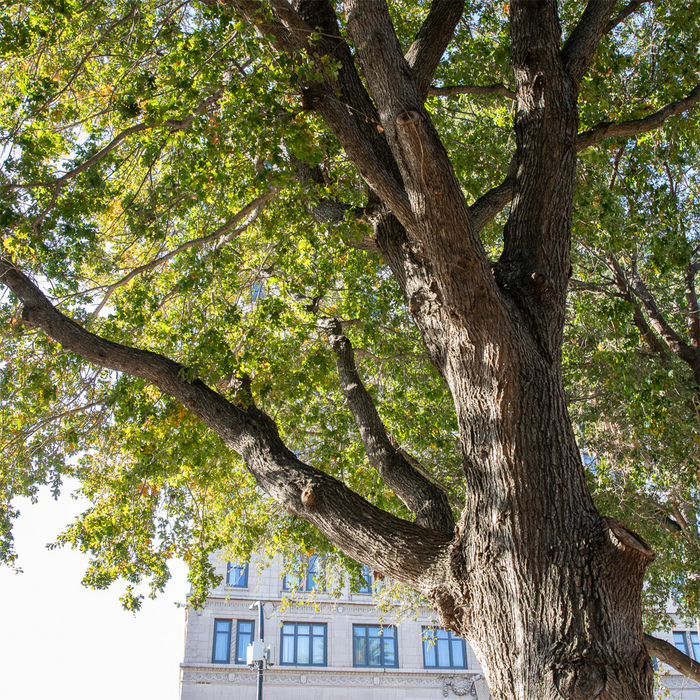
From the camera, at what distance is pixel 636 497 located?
396 inches

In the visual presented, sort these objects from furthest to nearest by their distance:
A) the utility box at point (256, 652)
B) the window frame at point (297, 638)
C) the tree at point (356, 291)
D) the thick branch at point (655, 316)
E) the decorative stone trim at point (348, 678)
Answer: the window frame at point (297, 638), the decorative stone trim at point (348, 678), the utility box at point (256, 652), the thick branch at point (655, 316), the tree at point (356, 291)

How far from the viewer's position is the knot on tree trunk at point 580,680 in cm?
339

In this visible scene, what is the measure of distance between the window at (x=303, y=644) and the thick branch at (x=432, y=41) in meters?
22.9

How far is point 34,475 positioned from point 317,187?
5.63 m

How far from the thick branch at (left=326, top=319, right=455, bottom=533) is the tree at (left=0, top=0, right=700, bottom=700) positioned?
0.10 ft

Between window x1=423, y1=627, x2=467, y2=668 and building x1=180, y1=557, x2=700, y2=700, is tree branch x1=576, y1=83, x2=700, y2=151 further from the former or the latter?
window x1=423, y1=627, x2=467, y2=668

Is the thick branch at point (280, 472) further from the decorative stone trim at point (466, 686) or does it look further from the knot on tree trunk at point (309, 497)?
the decorative stone trim at point (466, 686)

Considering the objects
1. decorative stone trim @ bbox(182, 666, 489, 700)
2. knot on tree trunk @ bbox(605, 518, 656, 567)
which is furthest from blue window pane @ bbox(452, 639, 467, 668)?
knot on tree trunk @ bbox(605, 518, 656, 567)

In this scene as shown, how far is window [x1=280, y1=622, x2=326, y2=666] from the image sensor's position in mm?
24406

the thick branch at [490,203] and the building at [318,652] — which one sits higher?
the thick branch at [490,203]

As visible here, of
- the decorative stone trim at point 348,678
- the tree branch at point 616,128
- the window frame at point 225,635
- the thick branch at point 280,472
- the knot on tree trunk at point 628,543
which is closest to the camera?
the knot on tree trunk at point 628,543

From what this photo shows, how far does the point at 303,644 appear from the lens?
24766 mm

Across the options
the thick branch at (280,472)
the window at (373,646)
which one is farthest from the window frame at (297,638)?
the thick branch at (280,472)

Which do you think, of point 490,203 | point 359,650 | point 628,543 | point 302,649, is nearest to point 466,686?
point 359,650
